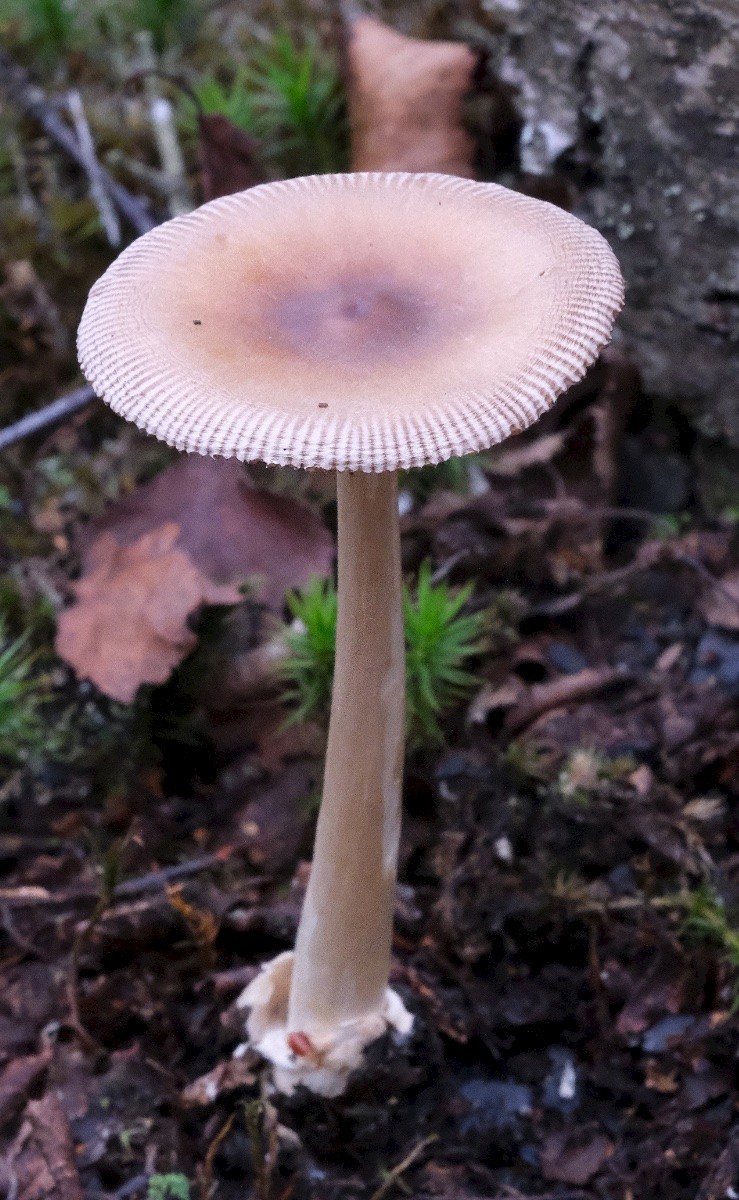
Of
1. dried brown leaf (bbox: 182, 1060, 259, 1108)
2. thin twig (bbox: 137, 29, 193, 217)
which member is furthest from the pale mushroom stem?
thin twig (bbox: 137, 29, 193, 217)

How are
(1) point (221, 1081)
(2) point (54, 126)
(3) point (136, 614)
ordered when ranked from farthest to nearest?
1. (2) point (54, 126)
2. (3) point (136, 614)
3. (1) point (221, 1081)

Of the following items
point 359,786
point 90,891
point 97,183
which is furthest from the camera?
point 97,183

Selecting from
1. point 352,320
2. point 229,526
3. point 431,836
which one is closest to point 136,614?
point 229,526

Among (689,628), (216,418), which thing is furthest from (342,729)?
(689,628)

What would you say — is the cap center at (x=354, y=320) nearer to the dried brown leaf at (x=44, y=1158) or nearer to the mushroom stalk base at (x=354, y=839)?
the mushroom stalk base at (x=354, y=839)

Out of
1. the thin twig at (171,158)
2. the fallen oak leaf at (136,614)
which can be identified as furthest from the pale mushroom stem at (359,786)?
the thin twig at (171,158)

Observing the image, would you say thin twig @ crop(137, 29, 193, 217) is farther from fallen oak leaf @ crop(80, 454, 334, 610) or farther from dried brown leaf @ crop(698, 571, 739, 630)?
dried brown leaf @ crop(698, 571, 739, 630)

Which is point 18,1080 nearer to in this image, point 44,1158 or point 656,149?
point 44,1158
